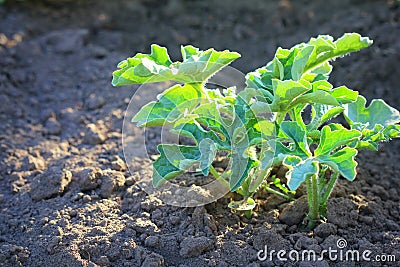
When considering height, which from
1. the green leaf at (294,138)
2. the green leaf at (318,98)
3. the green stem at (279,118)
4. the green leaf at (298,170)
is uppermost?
the green leaf at (318,98)

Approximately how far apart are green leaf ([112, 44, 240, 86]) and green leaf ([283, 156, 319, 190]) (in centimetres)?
49

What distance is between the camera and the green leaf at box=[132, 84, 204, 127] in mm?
2436

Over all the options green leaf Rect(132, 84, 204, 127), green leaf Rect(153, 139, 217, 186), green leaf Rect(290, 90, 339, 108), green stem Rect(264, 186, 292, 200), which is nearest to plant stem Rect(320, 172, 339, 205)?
green stem Rect(264, 186, 292, 200)

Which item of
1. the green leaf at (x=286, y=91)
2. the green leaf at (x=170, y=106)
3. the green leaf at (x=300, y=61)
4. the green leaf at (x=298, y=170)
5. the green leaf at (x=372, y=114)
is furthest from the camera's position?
the green leaf at (x=372, y=114)

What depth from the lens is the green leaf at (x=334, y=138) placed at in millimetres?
2217

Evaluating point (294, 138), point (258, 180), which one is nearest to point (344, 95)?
point (294, 138)

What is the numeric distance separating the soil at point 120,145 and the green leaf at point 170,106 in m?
0.49

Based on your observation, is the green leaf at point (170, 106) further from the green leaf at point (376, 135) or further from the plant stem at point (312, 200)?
the green leaf at point (376, 135)

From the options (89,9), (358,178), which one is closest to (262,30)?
(89,9)

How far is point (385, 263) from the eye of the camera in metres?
2.40

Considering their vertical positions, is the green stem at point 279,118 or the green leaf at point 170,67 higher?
the green leaf at point 170,67

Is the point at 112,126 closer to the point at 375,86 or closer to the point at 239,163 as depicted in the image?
the point at 239,163

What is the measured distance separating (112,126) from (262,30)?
1659mm

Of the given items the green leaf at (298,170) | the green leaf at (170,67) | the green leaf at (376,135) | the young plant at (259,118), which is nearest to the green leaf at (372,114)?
the young plant at (259,118)
